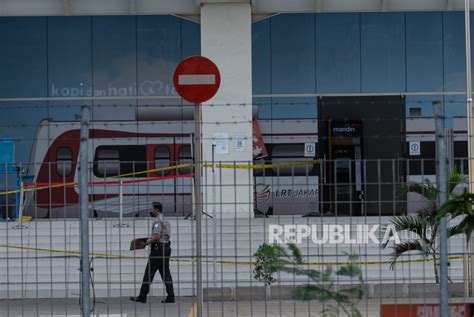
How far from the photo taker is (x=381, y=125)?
25297 mm

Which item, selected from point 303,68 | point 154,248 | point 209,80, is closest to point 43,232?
point 154,248

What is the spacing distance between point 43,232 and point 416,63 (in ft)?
42.5

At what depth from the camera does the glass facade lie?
81.2 ft

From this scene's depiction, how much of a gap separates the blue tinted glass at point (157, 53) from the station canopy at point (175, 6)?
335cm

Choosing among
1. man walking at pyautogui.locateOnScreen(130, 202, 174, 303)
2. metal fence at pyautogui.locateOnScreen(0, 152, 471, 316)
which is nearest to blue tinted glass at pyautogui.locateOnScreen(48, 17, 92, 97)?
metal fence at pyautogui.locateOnScreen(0, 152, 471, 316)

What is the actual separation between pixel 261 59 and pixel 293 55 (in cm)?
85

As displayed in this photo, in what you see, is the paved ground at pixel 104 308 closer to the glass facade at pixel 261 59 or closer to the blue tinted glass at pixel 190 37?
the glass facade at pixel 261 59

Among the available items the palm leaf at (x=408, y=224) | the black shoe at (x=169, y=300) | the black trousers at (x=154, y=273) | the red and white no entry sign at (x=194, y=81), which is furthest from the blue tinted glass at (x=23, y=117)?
the red and white no entry sign at (x=194, y=81)

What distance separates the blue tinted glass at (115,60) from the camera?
81.6 feet

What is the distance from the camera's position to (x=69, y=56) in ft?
81.6

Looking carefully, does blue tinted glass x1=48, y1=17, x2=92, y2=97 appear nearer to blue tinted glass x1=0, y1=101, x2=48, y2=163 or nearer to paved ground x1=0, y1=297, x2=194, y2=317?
blue tinted glass x1=0, y1=101, x2=48, y2=163

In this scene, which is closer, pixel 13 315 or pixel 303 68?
pixel 13 315

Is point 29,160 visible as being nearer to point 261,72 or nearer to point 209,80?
point 261,72

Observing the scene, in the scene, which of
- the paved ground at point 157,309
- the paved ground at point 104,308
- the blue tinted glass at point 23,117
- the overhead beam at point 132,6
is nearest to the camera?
the paved ground at point 157,309
